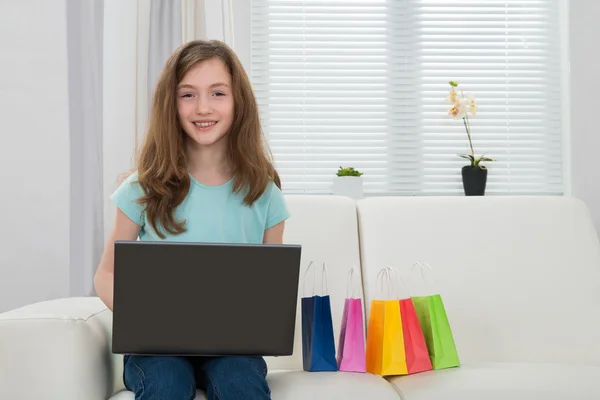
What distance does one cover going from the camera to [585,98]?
2838mm

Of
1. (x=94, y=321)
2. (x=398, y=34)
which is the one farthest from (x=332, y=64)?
(x=94, y=321)

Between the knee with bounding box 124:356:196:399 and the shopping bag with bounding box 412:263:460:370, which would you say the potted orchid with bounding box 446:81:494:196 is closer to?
the shopping bag with bounding box 412:263:460:370

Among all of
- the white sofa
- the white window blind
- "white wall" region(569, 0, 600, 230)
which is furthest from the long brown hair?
"white wall" region(569, 0, 600, 230)

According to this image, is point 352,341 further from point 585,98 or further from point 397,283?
point 585,98

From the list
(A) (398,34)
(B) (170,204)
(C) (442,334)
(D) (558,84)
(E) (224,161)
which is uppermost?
(A) (398,34)

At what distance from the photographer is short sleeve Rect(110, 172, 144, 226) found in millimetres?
1544

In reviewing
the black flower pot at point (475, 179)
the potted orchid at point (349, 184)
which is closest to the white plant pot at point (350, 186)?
the potted orchid at point (349, 184)

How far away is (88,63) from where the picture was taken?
2467mm

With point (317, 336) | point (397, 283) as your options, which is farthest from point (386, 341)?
point (397, 283)

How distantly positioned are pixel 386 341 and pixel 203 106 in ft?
2.31

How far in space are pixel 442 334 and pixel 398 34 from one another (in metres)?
1.71

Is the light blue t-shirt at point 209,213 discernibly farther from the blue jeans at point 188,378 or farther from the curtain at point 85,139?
the curtain at point 85,139

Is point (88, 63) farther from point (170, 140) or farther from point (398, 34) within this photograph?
point (398, 34)

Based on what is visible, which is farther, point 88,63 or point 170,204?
point 88,63
